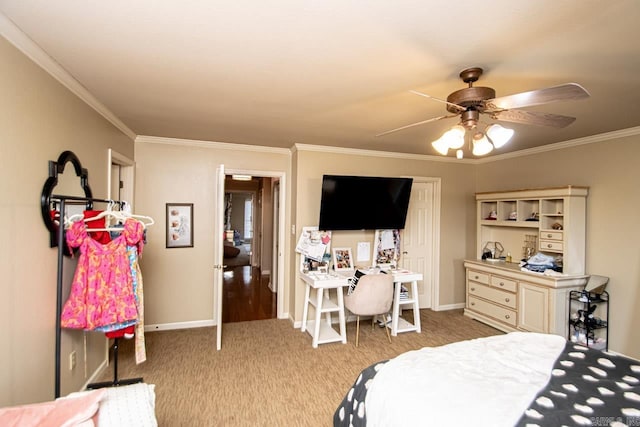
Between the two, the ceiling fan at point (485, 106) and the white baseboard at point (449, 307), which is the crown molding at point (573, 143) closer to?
the ceiling fan at point (485, 106)

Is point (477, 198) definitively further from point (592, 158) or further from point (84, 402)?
point (84, 402)

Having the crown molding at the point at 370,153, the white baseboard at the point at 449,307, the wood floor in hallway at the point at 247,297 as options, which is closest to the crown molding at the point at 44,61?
the crown molding at the point at 370,153

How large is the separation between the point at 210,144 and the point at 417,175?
2949 millimetres

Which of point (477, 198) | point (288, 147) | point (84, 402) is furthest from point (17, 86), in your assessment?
point (477, 198)

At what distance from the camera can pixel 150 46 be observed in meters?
1.72

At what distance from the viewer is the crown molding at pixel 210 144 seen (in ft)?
12.5

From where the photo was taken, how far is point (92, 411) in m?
1.25

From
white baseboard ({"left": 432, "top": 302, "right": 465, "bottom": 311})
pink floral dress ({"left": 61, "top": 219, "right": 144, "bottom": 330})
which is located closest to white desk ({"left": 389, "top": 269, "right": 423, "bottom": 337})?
white baseboard ({"left": 432, "top": 302, "right": 465, "bottom": 311})

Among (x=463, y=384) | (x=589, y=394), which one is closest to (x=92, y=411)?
(x=463, y=384)

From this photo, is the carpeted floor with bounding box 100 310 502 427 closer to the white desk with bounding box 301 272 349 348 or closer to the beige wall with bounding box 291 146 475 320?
the white desk with bounding box 301 272 349 348

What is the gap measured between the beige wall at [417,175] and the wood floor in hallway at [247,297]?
0.87 m

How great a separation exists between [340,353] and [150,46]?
3118 mm

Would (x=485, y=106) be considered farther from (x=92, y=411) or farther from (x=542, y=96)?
(x=92, y=411)

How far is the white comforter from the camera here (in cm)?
131
